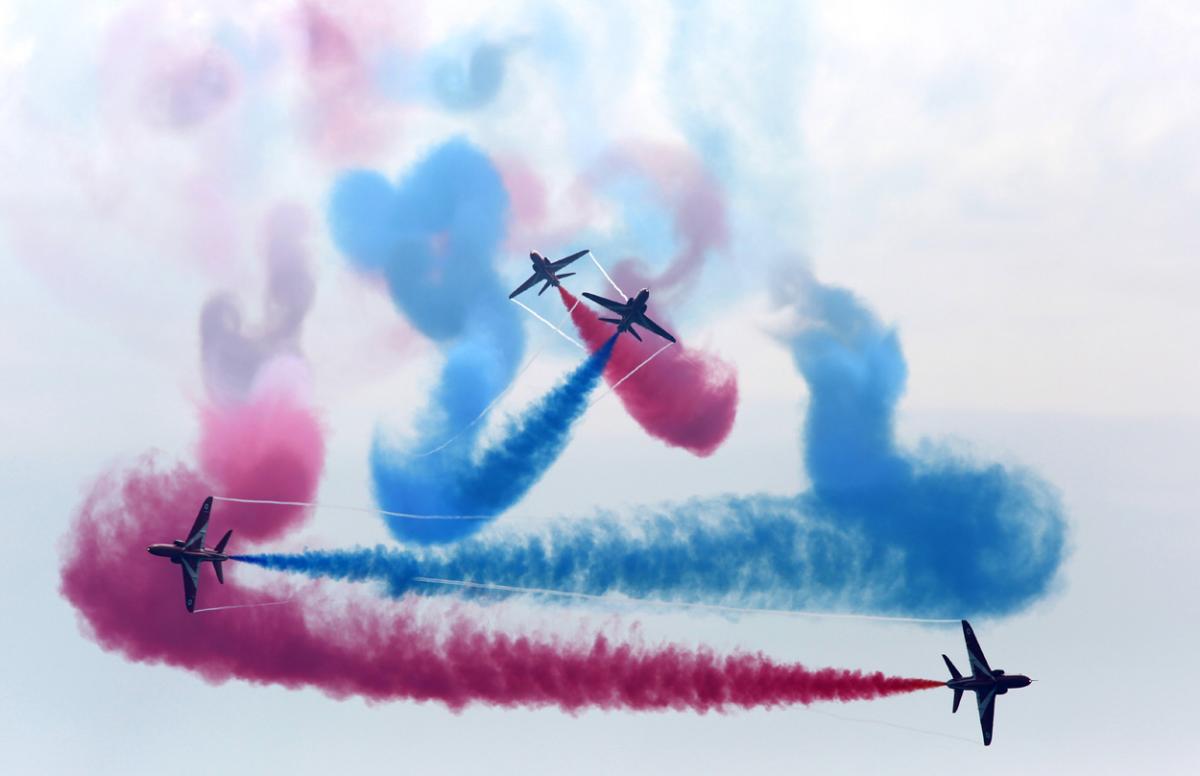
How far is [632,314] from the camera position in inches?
2504

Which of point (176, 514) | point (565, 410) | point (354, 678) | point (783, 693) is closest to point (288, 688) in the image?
point (354, 678)

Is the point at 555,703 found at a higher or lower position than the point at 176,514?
lower

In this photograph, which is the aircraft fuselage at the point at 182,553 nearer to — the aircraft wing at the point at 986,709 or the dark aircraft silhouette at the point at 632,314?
the dark aircraft silhouette at the point at 632,314

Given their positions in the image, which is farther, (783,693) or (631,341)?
(631,341)

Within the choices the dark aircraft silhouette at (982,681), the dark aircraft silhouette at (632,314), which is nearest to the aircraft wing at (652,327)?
the dark aircraft silhouette at (632,314)

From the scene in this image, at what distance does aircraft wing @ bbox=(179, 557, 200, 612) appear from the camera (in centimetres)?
6338

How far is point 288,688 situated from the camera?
61.9m

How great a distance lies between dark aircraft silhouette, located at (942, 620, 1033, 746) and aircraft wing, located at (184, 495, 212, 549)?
101 ft

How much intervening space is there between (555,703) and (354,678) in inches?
322

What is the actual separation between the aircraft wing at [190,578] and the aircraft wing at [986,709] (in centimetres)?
3256

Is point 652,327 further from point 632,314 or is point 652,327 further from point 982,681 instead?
point 982,681

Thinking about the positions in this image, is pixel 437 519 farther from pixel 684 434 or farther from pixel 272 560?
pixel 684 434

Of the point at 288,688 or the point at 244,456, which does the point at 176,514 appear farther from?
the point at 288,688

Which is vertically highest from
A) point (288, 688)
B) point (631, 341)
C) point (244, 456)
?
point (631, 341)
